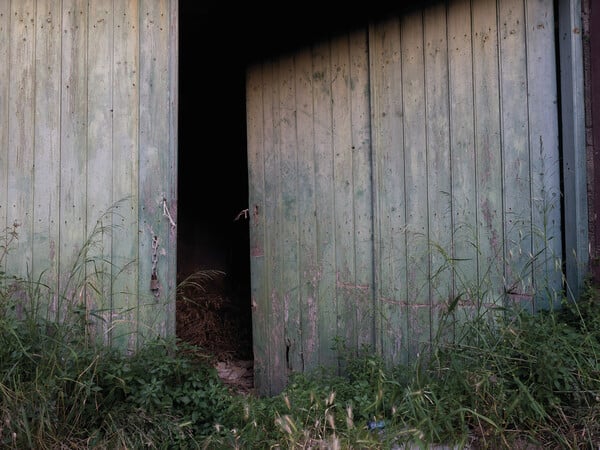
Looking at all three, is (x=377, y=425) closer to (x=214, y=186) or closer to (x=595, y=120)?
(x=595, y=120)

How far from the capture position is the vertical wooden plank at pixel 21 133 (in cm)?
300

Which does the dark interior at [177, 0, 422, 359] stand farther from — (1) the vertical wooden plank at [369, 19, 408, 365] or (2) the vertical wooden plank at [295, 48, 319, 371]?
(1) the vertical wooden plank at [369, 19, 408, 365]

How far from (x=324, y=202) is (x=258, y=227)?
58cm

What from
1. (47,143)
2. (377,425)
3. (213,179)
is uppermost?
(213,179)

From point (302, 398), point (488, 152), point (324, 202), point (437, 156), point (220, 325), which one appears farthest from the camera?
point (220, 325)

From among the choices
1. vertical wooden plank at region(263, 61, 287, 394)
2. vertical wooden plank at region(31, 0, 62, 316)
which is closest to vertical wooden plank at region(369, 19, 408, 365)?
vertical wooden plank at region(263, 61, 287, 394)

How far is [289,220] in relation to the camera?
3799mm

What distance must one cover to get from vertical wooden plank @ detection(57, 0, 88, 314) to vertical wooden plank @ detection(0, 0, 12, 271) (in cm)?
32

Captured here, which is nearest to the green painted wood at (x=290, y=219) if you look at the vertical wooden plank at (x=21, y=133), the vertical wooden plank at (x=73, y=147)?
the vertical wooden plank at (x=73, y=147)

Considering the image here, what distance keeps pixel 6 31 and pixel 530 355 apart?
3.31 m

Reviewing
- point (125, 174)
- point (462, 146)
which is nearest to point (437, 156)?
point (462, 146)

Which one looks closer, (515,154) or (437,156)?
(515,154)

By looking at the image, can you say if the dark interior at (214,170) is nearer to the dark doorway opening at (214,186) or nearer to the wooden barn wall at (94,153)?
the dark doorway opening at (214,186)

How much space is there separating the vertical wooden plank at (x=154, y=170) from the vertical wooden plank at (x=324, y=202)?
1.07m
